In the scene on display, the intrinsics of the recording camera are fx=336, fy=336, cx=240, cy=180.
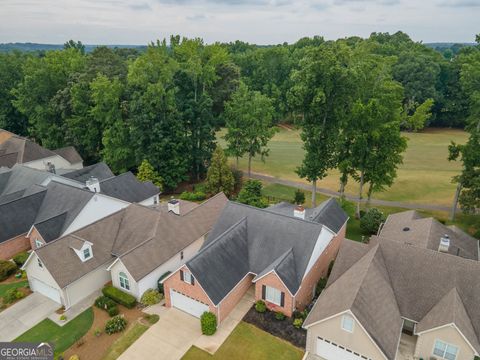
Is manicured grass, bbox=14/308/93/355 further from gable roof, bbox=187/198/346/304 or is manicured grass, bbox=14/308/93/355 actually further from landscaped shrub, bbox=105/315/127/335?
gable roof, bbox=187/198/346/304

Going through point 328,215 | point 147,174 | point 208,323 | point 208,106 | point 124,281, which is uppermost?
point 208,106

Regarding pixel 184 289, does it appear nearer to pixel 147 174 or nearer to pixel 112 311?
pixel 112 311

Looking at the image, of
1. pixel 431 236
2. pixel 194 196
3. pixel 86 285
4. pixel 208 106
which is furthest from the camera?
pixel 208 106

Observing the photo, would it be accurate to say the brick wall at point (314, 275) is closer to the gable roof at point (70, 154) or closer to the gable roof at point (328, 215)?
the gable roof at point (328, 215)

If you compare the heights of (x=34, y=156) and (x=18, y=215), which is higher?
(x=34, y=156)

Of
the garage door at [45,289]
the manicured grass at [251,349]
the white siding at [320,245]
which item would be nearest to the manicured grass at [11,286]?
the garage door at [45,289]

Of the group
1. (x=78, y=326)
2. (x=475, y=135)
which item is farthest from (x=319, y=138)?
(x=78, y=326)

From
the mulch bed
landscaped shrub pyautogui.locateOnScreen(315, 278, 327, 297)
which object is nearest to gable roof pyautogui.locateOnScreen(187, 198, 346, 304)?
the mulch bed

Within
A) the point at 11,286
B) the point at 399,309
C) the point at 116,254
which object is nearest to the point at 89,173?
the point at 11,286

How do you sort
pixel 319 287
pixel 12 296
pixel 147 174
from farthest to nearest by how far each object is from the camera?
pixel 147 174 < pixel 319 287 < pixel 12 296
